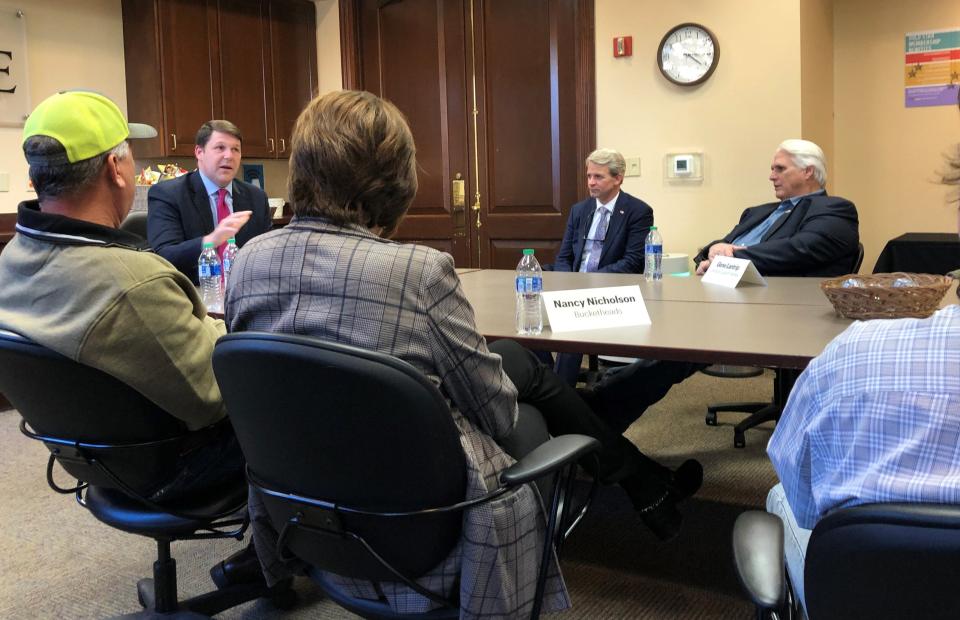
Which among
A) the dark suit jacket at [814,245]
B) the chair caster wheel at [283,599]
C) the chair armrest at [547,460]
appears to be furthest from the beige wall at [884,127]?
the chair armrest at [547,460]

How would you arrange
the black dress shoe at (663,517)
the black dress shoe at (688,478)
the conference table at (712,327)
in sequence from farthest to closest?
the black dress shoe at (688,478)
the black dress shoe at (663,517)
the conference table at (712,327)

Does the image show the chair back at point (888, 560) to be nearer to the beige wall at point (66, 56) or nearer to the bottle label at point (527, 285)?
the bottle label at point (527, 285)

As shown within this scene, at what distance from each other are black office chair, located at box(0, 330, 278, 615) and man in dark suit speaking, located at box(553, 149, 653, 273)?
8.92ft

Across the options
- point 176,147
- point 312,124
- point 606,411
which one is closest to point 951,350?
point 312,124

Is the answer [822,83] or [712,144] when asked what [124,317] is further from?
[822,83]

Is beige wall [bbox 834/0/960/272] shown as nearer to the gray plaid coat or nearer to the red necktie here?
the red necktie

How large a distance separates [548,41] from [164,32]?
7.50ft

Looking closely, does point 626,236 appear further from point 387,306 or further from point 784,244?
point 387,306

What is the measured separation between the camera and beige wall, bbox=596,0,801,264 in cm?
438

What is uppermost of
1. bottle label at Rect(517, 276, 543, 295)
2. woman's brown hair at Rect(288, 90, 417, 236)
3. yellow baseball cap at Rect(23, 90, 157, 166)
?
yellow baseball cap at Rect(23, 90, 157, 166)

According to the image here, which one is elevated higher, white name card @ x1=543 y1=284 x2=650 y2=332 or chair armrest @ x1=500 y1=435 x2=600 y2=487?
white name card @ x1=543 y1=284 x2=650 y2=332

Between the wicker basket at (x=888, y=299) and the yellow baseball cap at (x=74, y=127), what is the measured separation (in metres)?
1.60

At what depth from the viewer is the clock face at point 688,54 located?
14.8 feet

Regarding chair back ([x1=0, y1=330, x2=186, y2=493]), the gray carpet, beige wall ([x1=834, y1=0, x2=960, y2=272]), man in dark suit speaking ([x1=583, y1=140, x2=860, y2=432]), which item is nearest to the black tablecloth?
beige wall ([x1=834, y1=0, x2=960, y2=272])
